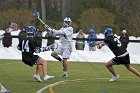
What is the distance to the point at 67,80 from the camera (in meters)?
20.0

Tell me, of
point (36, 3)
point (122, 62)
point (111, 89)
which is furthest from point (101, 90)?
point (36, 3)

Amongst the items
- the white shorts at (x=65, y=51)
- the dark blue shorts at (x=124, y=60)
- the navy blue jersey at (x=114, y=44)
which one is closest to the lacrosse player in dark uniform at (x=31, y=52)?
the navy blue jersey at (x=114, y=44)

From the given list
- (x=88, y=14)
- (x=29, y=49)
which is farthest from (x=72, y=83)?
(x=88, y=14)

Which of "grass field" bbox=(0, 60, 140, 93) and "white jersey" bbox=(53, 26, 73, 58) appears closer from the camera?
"grass field" bbox=(0, 60, 140, 93)

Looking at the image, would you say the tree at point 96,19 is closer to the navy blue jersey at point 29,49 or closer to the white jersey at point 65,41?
the white jersey at point 65,41

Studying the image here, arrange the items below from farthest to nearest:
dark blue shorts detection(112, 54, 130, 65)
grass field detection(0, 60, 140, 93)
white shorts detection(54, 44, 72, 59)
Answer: white shorts detection(54, 44, 72, 59) < dark blue shorts detection(112, 54, 130, 65) < grass field detection(0, 60, 140, 93)

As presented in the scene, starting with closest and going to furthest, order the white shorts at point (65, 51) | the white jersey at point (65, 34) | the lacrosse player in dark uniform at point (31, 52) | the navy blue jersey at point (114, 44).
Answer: the lacrosse player in dark uniform at point (31, 52) → the navy blue jersey at point (114, 44) → the white jersey at point (65, 34) → the white shorts at point (65, 51)

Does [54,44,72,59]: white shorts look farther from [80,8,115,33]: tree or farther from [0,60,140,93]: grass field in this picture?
[80,8,115,33]: tree

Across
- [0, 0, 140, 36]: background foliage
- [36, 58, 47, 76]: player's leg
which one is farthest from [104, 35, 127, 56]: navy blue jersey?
[0, 0, 140, 36]: background foliage

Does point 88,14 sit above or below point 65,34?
above

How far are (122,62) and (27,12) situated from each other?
35.6 m

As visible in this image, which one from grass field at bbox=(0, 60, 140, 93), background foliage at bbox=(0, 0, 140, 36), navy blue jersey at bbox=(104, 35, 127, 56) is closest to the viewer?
grass field at bbox=(0, 60, 140, 93)

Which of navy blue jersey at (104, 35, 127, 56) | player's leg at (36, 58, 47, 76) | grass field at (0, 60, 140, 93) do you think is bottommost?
grass field at (0, 60, 140, 93)

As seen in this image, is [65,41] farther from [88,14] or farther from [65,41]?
[88,14]
